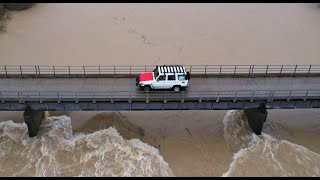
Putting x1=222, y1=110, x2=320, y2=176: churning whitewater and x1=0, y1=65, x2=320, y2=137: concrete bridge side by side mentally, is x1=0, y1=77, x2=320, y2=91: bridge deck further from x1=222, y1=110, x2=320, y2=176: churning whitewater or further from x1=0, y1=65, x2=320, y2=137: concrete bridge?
x1=222, y1=110, x2=320, y2=176: churning whitewater

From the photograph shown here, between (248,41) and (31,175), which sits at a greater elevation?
(248,41)

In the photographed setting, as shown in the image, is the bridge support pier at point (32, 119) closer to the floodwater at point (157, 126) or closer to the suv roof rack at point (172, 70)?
the floodwater at point (157, 126)

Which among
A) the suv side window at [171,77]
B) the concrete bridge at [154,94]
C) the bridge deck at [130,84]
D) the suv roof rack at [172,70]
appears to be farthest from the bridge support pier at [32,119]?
the suv side window at [171,77]

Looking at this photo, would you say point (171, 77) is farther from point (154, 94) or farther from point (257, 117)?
point (257, 117)

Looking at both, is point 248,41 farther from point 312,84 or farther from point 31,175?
point 31,175

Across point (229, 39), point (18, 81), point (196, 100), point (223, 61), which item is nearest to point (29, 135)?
point (18, 81)

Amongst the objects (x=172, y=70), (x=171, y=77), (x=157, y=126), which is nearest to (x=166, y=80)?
(x=171, y=77)
